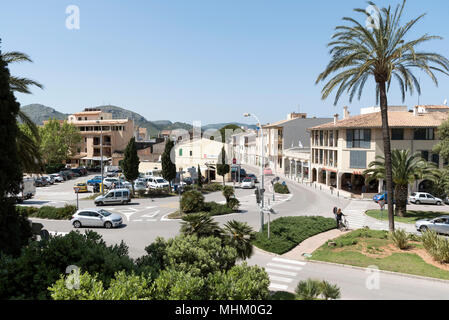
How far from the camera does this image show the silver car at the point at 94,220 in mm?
25156

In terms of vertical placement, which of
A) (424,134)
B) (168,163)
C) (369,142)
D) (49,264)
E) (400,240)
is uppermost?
(424,134)

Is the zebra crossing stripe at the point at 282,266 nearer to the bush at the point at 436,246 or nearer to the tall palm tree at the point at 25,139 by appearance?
the bush at the point at 436,246

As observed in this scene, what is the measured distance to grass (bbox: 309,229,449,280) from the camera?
15414 mm

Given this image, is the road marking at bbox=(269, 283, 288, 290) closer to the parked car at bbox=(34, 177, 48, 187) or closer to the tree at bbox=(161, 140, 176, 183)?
the tree at bbox=(161, 140, 176, 183)

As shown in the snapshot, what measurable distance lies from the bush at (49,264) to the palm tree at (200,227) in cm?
Answer: 513

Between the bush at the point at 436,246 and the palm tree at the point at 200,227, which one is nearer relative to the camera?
the palm tree at the point at 200,227

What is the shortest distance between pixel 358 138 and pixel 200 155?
83.0ft

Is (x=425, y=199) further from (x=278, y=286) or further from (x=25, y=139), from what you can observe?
(x=25, y=139)

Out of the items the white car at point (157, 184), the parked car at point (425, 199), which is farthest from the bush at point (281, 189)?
the white car at point (157, 184)

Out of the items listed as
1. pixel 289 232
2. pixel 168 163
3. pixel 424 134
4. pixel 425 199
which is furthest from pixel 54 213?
pixel 424 134

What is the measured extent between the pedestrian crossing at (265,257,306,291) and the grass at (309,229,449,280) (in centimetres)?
141

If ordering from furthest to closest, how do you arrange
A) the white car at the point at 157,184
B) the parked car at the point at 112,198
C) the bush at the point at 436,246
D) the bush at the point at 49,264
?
the white car at the point at 157,184
the parked car at the point at 112,198
the bush at the point at 436,246
the bush at the point at 49,264

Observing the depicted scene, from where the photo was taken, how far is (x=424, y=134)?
4156 centimetres

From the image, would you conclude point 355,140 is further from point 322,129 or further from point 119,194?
point 119,194
